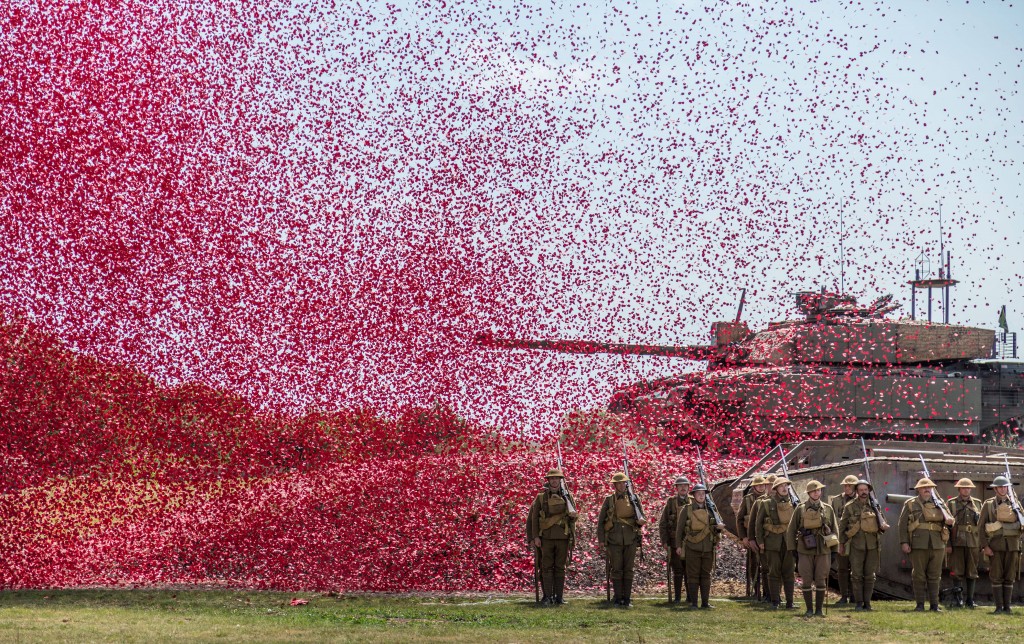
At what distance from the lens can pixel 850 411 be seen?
25.5 m

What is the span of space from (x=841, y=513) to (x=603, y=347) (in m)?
6.20

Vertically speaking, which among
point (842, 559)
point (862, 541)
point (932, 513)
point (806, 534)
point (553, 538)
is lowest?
point (842, 559)

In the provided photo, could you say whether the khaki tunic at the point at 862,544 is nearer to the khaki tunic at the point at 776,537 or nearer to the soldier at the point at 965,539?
the khaki tunic at the point at 776,537

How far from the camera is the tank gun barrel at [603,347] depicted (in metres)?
14.9

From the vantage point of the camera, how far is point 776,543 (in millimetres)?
13734

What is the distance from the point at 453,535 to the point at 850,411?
12.0 m

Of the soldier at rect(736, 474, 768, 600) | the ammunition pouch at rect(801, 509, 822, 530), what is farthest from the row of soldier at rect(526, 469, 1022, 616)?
the soldier at rect(736, 474, 768, 600)

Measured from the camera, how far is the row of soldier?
44.5ft

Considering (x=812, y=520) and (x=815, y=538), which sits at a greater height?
(x=812, y=520)

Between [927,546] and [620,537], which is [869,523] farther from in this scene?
[620,537]

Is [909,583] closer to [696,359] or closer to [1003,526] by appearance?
[1003,526]

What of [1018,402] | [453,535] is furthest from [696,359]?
[453,535]

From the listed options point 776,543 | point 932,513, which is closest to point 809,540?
point 776,543

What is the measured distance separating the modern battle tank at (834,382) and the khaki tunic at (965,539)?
432 inches
